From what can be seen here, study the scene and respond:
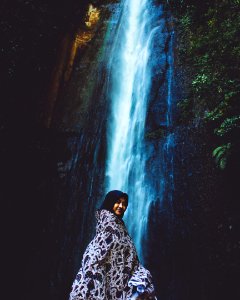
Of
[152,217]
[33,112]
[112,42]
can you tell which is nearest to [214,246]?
[152,217]

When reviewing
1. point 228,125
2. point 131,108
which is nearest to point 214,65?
point 228,125

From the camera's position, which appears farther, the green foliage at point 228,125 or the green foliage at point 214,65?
the green foliage at point 214,65

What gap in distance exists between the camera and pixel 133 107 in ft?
32.6

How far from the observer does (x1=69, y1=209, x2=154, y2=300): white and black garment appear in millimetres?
2910

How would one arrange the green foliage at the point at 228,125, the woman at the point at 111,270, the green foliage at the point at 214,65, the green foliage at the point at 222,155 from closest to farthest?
the woman at the point at 111,270 < the green foliage at the point at 222,155 < the green foliage at the point at 228,125 < the green foliage at the point at 214,65

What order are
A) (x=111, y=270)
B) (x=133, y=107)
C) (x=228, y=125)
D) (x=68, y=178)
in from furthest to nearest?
(x=68, y=178) → (x=133, y=107) → (x=228, y=125) → (x=111, y=270)

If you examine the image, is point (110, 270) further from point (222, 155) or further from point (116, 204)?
point (222, 155)

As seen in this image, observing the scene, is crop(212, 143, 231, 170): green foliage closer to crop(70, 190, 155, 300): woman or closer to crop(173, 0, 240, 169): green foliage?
A: crop(173, 0, 240, 169): green foliage

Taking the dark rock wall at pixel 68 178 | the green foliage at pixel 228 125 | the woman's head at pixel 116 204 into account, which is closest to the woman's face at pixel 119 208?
the woman's head at pixel 116 204

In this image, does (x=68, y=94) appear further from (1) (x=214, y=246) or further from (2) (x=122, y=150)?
(1) (x=214, y=246)

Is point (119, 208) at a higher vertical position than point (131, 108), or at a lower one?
lower

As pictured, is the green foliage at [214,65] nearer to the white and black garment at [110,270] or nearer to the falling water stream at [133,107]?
the falling water stream at [133,107]

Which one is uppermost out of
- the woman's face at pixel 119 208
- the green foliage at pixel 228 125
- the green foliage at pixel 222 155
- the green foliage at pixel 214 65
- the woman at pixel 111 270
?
the green foliage at pixel 214 65

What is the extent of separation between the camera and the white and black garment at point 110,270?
2.91m
